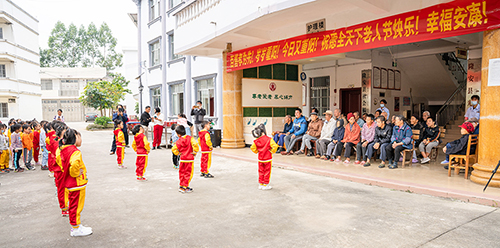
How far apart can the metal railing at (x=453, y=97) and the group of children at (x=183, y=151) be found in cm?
968

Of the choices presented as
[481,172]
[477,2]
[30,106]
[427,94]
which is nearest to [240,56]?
[477,2]

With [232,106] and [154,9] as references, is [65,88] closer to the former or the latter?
[154,9]

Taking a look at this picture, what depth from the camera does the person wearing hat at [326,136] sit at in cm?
905

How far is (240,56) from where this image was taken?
10.9m

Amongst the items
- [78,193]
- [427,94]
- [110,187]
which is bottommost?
[110,187]

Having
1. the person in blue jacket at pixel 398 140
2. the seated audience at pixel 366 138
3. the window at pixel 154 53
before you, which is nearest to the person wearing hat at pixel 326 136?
the seated audience at pixel 366 138

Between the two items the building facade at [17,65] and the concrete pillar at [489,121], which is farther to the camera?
the building facade at [17,65]

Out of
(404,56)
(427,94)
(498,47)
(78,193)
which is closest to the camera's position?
(78,193)

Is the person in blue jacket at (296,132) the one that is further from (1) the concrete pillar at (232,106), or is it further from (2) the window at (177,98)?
(2) the window at (177,98)

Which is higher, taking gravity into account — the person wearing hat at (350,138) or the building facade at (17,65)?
the building facade at (17,65)

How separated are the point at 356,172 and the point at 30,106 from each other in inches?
1089

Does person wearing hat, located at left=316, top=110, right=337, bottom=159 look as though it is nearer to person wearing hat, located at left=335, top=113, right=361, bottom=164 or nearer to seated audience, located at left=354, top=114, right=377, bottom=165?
person wearing hat, located at left=335, top=113, right=361, bottom=164

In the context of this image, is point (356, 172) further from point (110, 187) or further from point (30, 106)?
point (30, 106)

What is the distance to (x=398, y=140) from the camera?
7.70 m
